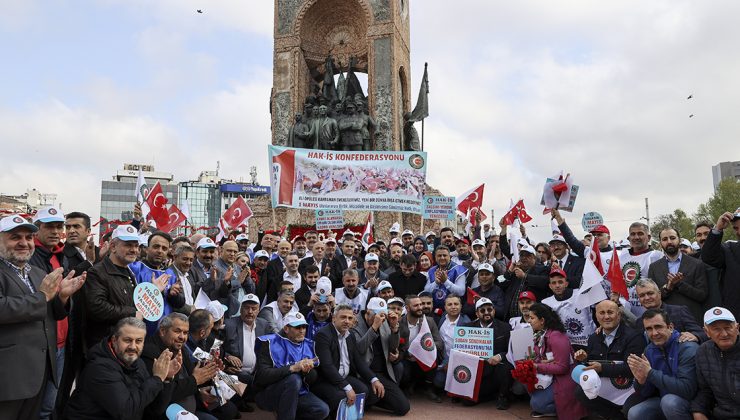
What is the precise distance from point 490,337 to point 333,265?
10.8 ft

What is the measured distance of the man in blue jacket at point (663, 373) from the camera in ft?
17.1

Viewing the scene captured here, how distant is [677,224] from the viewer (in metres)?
50.2

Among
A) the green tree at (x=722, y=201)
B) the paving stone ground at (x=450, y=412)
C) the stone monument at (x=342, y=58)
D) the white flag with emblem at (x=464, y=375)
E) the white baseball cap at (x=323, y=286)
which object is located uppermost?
the stone monument at (x=342, y=58)

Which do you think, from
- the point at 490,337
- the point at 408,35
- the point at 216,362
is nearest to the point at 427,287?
the point at 490,337

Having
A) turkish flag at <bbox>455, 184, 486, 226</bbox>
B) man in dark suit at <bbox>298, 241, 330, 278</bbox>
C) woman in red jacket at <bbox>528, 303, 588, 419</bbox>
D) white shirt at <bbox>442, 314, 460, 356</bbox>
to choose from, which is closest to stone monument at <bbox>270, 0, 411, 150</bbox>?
turkish flag at <bbox>455, 184, 486, 226</bbox>

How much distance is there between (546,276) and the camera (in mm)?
7863

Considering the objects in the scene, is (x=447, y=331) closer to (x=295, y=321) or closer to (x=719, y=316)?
(x=295, y=321)

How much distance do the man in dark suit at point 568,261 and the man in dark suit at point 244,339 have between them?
4132mm

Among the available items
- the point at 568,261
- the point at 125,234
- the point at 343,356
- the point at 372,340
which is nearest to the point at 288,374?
the point at 343,356

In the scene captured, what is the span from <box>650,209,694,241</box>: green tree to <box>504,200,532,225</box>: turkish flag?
36625mm

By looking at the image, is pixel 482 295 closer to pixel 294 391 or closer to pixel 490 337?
pixel 490 337

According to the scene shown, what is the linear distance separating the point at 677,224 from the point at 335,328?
50.9m

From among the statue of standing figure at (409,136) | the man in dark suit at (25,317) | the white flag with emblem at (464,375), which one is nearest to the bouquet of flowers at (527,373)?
the white flag with emblem at (464,375)

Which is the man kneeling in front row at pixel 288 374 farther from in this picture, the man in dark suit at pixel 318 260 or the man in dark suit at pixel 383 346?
the man in dark suit at pixel 318 260
